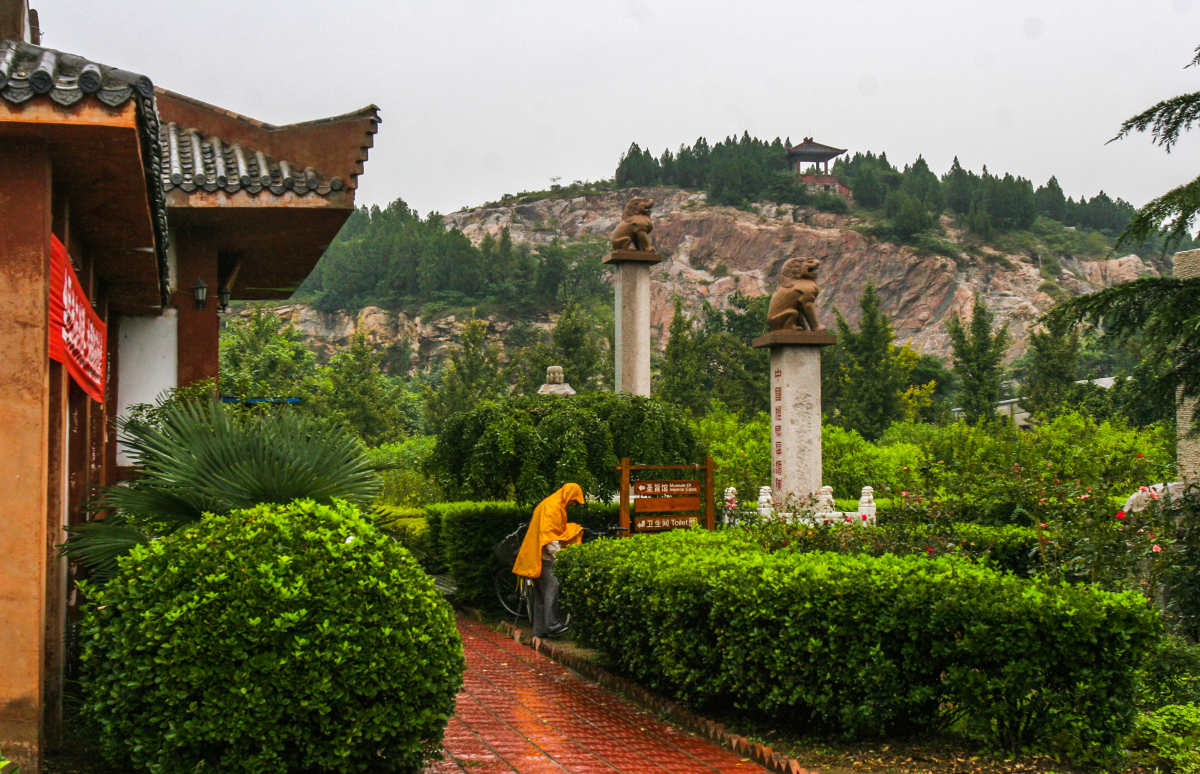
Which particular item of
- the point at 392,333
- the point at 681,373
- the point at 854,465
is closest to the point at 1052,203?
the point at 392,333

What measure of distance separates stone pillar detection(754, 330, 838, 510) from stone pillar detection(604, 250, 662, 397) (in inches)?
121

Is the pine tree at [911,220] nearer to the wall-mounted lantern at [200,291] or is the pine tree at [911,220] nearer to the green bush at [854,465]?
the green bush at [854,465]

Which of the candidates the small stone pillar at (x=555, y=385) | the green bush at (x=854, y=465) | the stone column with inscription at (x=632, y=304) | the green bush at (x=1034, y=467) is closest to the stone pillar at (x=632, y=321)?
the stone column with inscription at (x=632, y=304)

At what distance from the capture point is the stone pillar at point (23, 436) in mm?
4242

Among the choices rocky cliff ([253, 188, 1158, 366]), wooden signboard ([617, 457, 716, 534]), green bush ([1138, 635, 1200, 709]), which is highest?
rocky cliff ([253, 188, 1158, 366])

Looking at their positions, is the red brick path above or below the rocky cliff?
below

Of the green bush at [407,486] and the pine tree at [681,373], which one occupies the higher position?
the pine tree at [681,373]

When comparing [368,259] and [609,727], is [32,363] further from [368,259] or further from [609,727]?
[368,259]

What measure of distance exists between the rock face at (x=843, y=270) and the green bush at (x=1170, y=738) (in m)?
74.1

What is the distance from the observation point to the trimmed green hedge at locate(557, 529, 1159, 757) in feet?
16.5

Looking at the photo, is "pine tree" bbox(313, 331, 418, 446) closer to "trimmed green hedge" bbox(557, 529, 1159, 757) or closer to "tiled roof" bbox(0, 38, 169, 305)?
"trimmed green hedge" bbox(557, 529, 1159, 757)

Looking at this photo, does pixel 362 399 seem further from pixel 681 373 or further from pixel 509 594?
pixel 509 594

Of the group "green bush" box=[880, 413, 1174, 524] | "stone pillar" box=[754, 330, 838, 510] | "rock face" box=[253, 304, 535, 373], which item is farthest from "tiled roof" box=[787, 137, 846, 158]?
"stone pillar" box=[754, 330, 838, 510]

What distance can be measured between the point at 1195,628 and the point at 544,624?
554 cm
